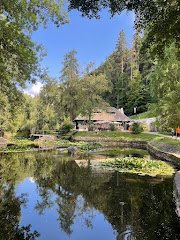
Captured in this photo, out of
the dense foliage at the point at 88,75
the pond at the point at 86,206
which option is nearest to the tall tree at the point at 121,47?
the dense foliage at the point at 88,75

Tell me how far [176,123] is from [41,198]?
13.6 metres

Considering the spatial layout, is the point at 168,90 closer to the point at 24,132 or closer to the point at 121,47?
the point at 24,132

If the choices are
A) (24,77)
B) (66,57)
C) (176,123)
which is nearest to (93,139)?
(66,57)

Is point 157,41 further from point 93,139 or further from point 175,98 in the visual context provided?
point 93,139

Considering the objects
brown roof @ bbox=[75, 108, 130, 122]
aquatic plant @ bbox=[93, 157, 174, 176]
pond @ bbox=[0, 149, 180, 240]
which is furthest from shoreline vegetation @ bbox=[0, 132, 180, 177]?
brown roof @ bbox=[75, 108, 130, 122]

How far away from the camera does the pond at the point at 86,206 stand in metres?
10.2

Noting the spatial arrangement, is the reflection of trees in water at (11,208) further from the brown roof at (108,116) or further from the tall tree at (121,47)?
the tall tree at (121,47)

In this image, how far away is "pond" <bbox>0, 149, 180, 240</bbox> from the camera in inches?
400

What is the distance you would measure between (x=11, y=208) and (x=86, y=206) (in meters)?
3.36

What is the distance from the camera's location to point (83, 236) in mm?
10125

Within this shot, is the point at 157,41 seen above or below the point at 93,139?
above

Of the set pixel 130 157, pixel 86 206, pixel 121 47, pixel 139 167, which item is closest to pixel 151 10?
pixel 86 206

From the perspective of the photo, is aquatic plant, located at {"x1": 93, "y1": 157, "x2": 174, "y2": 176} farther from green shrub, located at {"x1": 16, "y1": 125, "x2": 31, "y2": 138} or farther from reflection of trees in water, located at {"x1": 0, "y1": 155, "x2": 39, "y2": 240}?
green shrub, located at {"x1": 16, "y1": 125, "x2": 31, "y2": 138}

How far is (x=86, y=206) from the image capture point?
13125 millimetres
